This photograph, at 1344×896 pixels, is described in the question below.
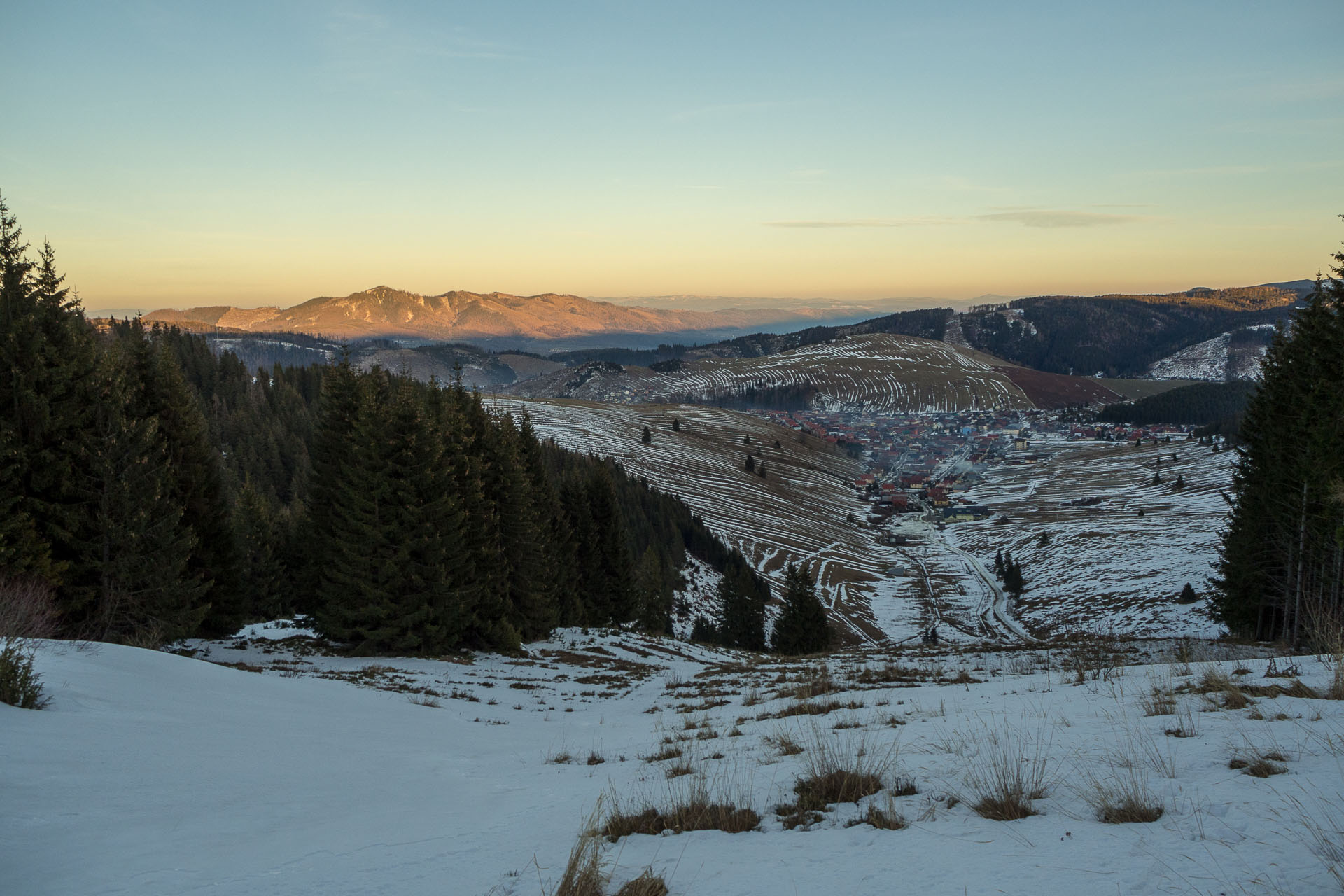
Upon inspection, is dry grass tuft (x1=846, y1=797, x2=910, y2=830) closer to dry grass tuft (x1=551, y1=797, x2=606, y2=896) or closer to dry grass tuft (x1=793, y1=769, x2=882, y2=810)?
dry grass tuft (x1=793, y1=769, x2=882, y2=810)

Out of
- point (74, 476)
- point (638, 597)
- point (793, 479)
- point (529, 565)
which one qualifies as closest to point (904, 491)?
point (793, 479)

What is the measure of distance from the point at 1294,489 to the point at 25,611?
3913 cm

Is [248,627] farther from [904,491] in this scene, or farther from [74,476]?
[904,491]

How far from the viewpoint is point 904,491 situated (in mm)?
180625

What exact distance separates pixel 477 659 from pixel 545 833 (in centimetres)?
2252

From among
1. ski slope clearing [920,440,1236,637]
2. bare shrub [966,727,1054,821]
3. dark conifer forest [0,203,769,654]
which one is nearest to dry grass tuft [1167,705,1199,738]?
bare shrub [966,727,1054,821]

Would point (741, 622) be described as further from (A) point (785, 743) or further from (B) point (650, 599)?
(A) point (785, 743)

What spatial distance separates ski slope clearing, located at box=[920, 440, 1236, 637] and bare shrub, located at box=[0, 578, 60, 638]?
6805cm

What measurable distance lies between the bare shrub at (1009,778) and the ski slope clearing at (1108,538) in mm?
62242

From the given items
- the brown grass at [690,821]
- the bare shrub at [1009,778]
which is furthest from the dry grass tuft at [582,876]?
the bare shrub at [1009,778]

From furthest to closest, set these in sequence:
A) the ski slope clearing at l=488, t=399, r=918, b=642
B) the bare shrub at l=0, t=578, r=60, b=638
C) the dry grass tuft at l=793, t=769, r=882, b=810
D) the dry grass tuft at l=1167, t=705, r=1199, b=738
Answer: the ski slope clearing at l=488, t=399, r=918, b=642 → the bare shrub at l=0, t=578, r=60, b=638 → the dry grass tuft at l=1167, t=705, r=1199, b=738 → the dry grass tuft at l=793, t=769, r=882, b=810

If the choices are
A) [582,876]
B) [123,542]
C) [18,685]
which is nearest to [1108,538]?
[123,542]

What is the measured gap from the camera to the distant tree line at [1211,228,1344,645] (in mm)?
22859

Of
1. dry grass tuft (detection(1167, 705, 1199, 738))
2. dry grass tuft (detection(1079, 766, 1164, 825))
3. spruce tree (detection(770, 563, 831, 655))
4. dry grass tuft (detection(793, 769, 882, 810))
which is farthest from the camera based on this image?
spruce tree (detection(770, 563, 831, 655))
